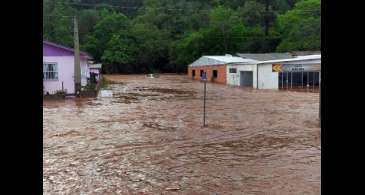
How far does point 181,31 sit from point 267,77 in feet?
132

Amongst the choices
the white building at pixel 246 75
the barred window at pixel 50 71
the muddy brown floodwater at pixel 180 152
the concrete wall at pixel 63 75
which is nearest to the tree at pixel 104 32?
the white building at pixel 246 75

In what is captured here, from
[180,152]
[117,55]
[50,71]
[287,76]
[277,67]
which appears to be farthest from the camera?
[117,55]

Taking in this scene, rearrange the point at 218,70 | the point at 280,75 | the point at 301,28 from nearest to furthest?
1. the point at 280,75
2. the point at 218,70
3. the point at 301,28

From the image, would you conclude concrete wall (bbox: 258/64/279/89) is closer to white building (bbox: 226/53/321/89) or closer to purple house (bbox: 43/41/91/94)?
white building (bbox: 226/53/321/89)

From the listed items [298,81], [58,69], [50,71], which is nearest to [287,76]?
[298,81]

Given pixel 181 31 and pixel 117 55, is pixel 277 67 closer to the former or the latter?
pixel 117 55

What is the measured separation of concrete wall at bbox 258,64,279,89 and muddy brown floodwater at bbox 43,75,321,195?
17047mm

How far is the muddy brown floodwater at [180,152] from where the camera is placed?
25.8 feet

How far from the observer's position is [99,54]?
70.2 m

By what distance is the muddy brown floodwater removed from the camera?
786 cm

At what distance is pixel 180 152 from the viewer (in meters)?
11.0
